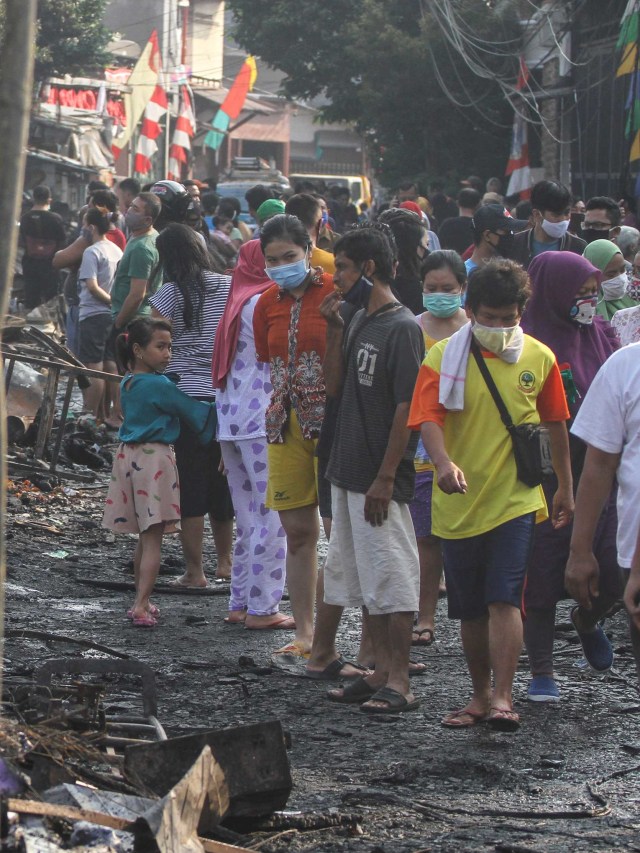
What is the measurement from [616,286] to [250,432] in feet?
7.87

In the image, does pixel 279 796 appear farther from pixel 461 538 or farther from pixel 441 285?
pixel 441 285

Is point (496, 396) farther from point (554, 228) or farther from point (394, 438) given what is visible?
point (554, 228)

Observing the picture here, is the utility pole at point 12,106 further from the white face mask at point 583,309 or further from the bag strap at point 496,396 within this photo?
the white face mask at point 583,309

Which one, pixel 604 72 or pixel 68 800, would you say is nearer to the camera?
pixel 68 800

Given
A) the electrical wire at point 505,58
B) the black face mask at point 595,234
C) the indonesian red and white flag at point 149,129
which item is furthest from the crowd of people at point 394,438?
the indonesian red and white flag at point 149,129

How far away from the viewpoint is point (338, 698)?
579cm

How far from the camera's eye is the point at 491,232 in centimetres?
791

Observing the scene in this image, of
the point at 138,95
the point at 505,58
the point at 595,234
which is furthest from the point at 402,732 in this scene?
the point at 138,95

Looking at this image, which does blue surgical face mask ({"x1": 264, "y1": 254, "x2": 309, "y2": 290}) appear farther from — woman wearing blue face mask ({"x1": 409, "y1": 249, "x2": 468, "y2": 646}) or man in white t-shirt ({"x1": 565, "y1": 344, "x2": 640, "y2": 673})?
man in white t-shirt ({"x1": 565, "y1": 344, "x2": 640, "y2": 673})

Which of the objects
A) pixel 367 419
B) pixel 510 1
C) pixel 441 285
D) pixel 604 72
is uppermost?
pixel 510 1

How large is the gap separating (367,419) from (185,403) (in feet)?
6.21

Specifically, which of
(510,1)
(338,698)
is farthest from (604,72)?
(338,698)

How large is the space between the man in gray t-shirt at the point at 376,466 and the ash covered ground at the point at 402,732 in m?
0.31

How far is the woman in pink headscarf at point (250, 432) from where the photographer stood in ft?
22.9
